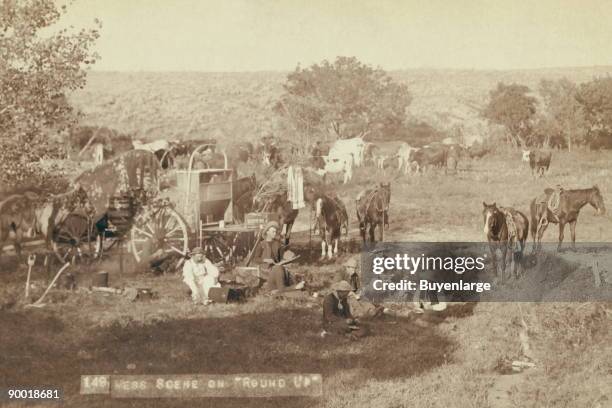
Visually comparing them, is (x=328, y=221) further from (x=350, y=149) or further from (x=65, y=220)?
(x=65, y=220)

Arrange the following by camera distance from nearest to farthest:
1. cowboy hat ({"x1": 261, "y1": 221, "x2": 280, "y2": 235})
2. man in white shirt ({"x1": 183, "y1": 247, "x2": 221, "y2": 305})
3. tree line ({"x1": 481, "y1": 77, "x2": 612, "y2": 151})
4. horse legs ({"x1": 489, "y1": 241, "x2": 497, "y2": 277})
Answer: man in white shirt ({"x1": 183, "y1": 247, "x2": 221, "y2": 305})
horse legs ({"x1": 489, "y1": 241, "x2": 497, "y2": 277})
cowboy hat ({"x1": 261, "y1": 221, "x2": 280, "y2": 235})
tree line ({"x1": 481, "y1": 77, "x2": 612, "y2": 151})

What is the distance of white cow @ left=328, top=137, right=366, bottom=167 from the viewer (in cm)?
912

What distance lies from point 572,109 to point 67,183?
24.3 ft

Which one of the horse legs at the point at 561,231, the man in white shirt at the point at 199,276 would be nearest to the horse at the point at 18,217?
the man in white shirt at the point at 199,276

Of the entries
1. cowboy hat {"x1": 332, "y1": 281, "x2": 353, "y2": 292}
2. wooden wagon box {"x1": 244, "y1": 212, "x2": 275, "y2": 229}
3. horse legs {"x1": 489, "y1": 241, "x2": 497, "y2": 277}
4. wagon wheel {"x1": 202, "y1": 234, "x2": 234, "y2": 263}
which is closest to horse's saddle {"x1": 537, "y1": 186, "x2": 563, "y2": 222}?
horse legs {"x1": 489, "y1": 241, "x2": 497, "y2": 277}

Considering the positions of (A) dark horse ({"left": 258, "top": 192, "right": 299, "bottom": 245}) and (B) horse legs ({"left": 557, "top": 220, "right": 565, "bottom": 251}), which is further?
(A) dark horse ({"left": 258, "top": 192, "right": 299, "bottom": 245})

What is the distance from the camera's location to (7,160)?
344 inches

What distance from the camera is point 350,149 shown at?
361 inches

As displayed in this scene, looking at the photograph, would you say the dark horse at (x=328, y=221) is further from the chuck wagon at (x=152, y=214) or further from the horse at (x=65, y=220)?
the horse at (x=65, y=220)

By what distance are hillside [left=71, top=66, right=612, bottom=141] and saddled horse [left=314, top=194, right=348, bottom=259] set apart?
1361 mm

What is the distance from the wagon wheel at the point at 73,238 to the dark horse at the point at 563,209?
6.26m

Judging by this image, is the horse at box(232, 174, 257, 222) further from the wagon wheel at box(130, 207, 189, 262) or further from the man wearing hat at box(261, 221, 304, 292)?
the wagon wheel at box(130, 207, 189, 262)

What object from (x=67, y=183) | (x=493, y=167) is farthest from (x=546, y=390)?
(x=67, y=183)

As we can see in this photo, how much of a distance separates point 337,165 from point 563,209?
3.24 meters
